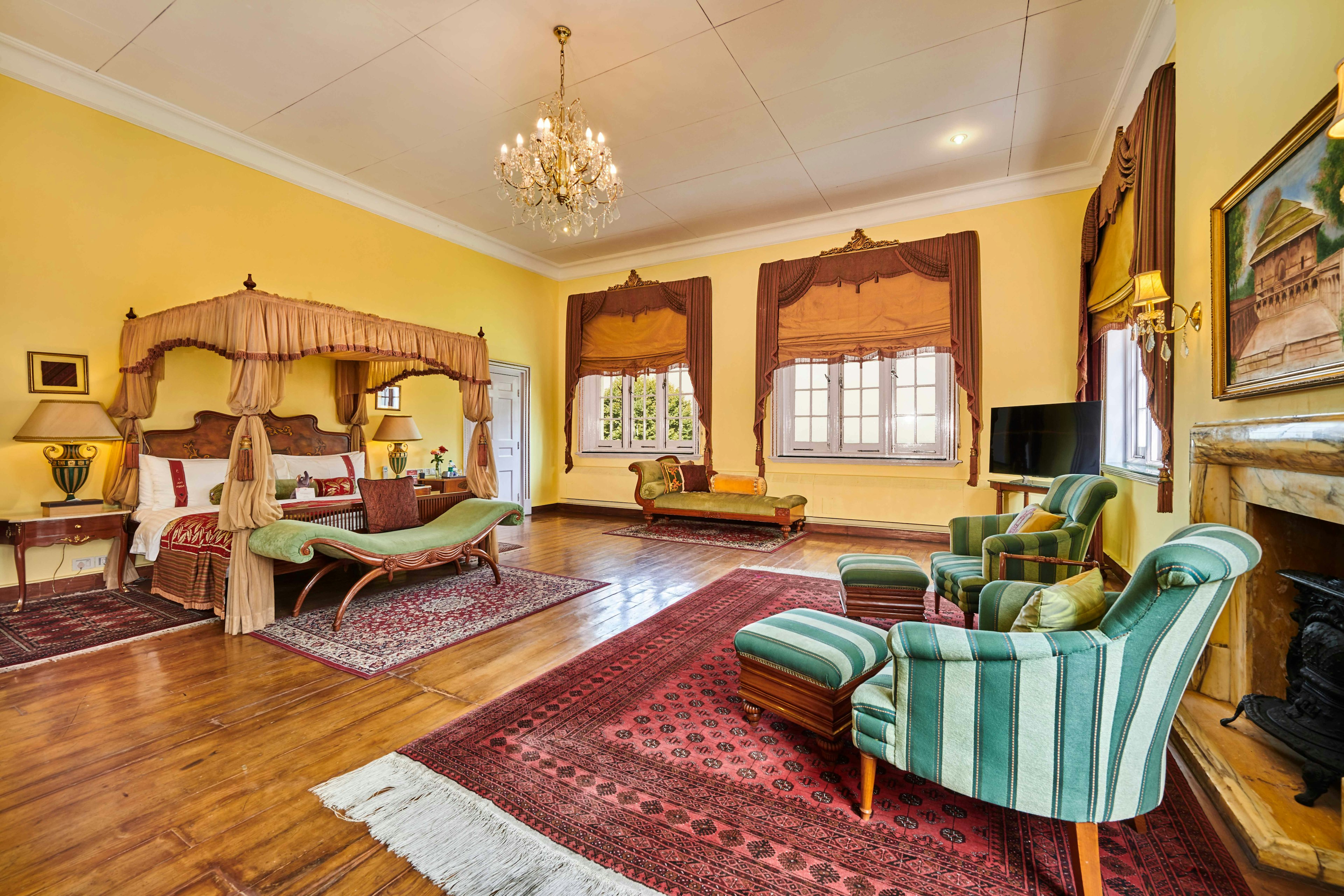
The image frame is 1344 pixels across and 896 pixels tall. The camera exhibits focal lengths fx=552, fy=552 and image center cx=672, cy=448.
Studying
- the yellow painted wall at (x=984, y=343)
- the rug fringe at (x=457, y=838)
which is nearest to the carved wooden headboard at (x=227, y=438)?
the rug fringe at (x=457, y=838)

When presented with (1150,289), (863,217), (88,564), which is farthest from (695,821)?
(863,217)

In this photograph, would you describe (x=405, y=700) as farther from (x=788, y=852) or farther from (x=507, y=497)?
(x=507, y=497)

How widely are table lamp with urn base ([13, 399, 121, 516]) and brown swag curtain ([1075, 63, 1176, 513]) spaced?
709 cm

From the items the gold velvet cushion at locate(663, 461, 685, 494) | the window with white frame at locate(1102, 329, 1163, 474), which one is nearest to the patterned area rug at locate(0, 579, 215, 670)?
the gold velvet cushion at locate(663, 461, 685, 494)

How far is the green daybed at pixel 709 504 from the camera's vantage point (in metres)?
6.79

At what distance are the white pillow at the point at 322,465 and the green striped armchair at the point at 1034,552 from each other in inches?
201

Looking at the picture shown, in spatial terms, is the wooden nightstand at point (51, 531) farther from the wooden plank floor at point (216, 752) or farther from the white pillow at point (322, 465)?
the wooden plank floor at point (216, 752)

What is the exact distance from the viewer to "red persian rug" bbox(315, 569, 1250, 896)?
60.2 inches

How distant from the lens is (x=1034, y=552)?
303 cm

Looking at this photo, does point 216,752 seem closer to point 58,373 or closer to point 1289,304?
point 58,373

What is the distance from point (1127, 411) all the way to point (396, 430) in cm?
731

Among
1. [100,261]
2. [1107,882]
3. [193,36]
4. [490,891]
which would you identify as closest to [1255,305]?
[1107,882]

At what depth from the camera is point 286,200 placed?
550 cm

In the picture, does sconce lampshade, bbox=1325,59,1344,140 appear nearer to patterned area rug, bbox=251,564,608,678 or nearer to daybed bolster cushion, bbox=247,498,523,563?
patterned area rug, bbox=251,564,608,678
